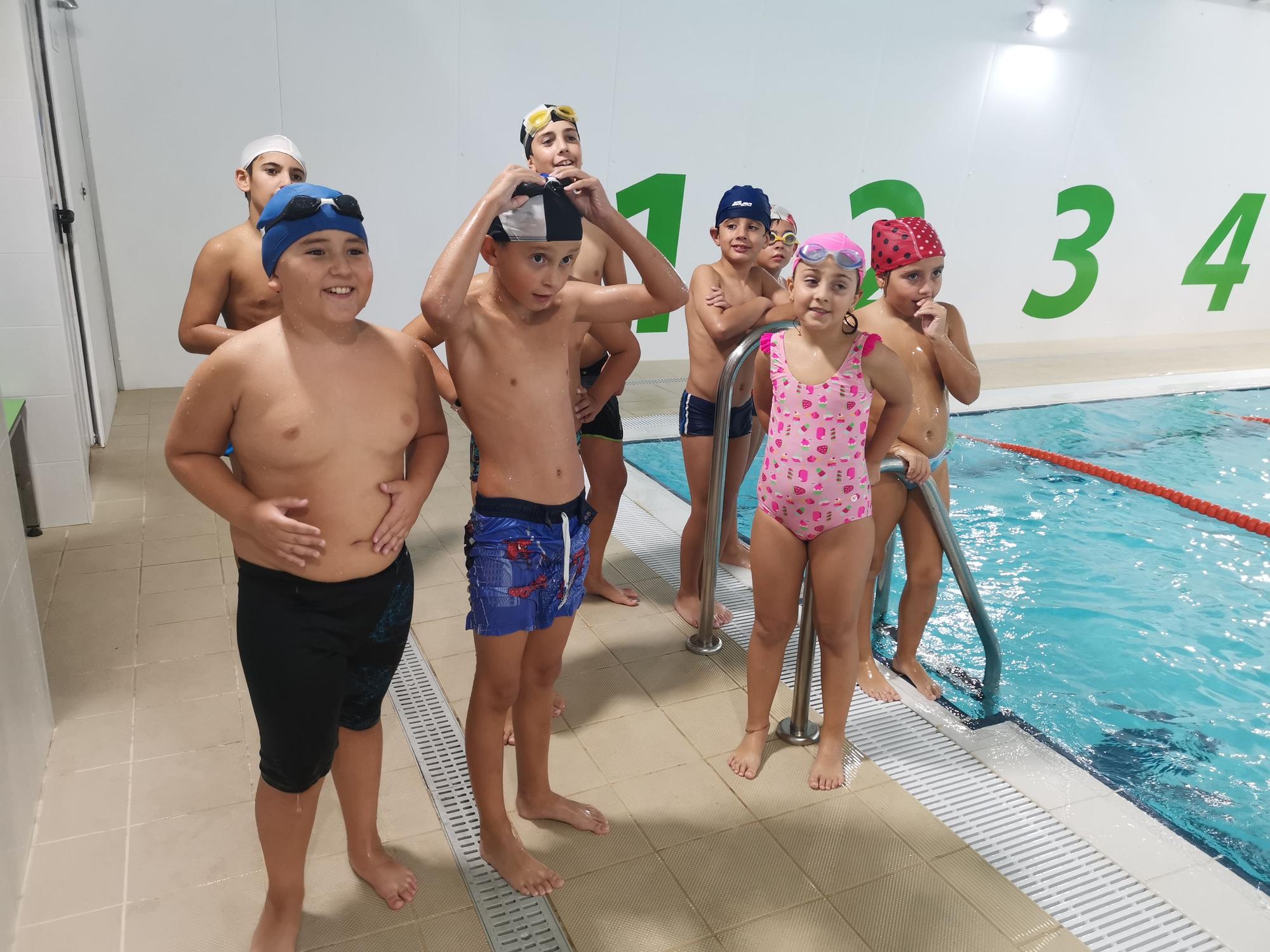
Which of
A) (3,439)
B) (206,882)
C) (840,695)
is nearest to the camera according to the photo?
(206,882)

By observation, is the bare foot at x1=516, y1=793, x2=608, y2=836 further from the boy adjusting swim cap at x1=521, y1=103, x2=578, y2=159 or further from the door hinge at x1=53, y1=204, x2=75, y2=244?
the door hinge at x1=53, y1=204, x2=75, y2=244

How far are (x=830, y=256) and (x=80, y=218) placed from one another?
215 inches

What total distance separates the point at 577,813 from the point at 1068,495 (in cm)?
515

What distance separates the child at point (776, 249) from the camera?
3723mm

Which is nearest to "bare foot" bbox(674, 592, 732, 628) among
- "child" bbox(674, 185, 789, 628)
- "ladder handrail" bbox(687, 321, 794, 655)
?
"child" bbox(674, 185, 789, 628)

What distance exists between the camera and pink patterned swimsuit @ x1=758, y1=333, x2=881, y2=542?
8.14 ft

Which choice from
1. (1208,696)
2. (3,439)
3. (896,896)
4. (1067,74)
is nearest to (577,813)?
(896,896)

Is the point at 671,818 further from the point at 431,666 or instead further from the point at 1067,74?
the point at 1067,74

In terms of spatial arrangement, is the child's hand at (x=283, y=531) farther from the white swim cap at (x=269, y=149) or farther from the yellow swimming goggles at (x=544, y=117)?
the white swim cap at (x=269, y=149)

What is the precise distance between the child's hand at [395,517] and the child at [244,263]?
5.73 ft

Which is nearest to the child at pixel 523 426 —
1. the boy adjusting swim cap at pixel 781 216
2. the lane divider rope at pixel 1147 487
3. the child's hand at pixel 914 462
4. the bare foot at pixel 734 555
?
the child's hand at pixel 914 462

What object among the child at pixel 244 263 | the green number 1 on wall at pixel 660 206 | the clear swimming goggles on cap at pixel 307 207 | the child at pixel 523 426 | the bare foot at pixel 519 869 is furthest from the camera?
the green number 1 on wall at pixel 660 206

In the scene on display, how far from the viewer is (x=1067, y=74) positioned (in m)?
9.74

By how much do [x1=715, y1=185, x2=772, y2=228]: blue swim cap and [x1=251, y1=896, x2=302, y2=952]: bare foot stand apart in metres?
2.73
